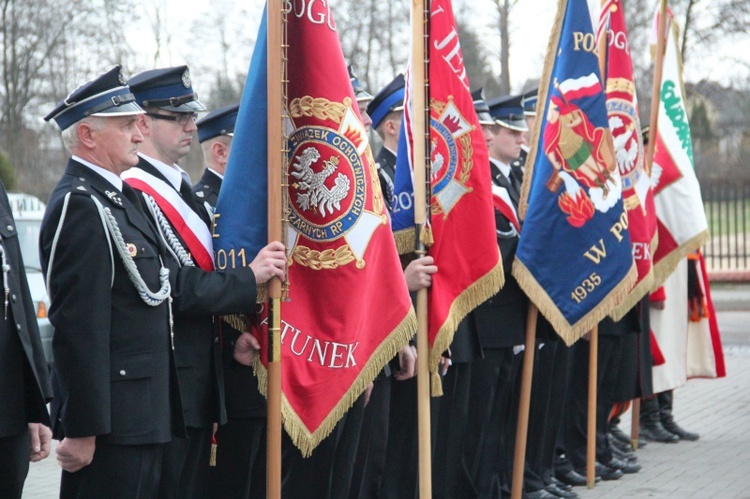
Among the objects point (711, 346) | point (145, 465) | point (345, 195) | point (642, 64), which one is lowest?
point (711, 346)

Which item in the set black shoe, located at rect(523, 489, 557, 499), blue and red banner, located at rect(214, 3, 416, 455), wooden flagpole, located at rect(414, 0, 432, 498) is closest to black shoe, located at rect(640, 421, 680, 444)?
black shoe, located at rect(523, 489, 557, 499)

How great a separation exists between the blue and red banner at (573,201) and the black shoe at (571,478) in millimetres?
1096

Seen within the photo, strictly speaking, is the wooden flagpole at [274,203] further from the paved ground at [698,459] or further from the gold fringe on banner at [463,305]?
the paved ground at [698,459]

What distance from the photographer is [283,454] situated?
4492 millimetres

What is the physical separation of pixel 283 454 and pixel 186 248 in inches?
41.4

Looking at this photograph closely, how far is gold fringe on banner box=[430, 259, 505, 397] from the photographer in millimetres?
4820

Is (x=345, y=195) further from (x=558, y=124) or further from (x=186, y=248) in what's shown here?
(x=558, y=124)

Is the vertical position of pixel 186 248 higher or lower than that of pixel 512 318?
higher

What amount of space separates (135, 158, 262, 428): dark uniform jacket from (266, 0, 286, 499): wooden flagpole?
0.41 feet

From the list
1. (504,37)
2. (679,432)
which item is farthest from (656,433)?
(504,37)

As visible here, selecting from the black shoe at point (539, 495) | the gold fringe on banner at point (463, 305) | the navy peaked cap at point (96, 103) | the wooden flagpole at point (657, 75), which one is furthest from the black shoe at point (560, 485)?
the navy peaked cap at point (96, 103)

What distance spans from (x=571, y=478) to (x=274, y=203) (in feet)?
10.9

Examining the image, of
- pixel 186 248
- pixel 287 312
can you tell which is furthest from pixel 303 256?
pixel 186 248

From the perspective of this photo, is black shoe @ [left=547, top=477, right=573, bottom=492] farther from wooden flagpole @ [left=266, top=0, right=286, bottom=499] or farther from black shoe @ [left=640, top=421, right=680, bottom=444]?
wooden flagpole @ [left=266, top=0, right=286, bottom=499]
